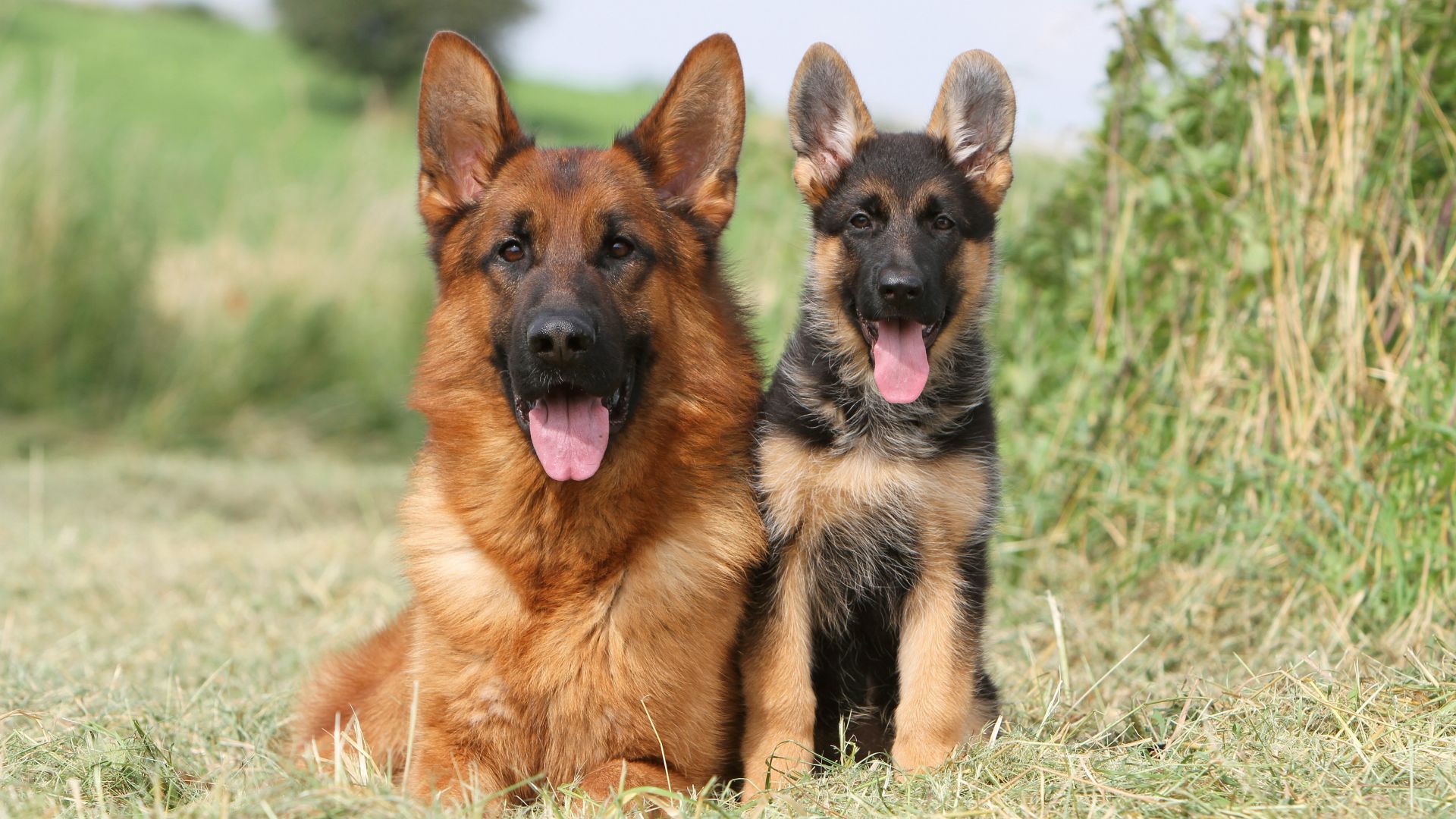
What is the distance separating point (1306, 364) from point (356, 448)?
24.9 feet

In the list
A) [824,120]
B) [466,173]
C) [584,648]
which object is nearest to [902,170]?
[824,120]

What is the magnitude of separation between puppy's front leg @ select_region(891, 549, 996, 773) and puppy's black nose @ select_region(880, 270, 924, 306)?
705 millimetres

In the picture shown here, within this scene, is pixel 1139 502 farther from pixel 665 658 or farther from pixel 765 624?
pixel 665 658

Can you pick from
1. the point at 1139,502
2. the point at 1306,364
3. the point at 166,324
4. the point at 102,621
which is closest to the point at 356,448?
the point at 166,324

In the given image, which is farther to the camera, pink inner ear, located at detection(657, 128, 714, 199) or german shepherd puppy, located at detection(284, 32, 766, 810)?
pink inner ear, located at detection(657, 128, 714, 199)

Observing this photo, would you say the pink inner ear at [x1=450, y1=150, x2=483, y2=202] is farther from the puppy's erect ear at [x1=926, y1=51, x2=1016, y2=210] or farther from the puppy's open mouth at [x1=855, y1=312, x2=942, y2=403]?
the puppy's erect ear at [x1=926, y1=51, x2=1016, y2=210]

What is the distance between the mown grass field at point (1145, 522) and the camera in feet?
9.91

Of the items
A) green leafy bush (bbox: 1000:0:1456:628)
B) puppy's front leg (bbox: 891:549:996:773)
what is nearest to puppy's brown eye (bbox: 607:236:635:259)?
puppy's front leg (bbox: 891:549:996:773)

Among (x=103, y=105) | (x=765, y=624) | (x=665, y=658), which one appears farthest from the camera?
(x=103, y=105)

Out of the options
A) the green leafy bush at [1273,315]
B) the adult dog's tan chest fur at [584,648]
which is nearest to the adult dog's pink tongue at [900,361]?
the adult dog's tan chest fur at [584,648]

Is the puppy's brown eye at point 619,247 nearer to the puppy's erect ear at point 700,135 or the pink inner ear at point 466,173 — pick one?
the puppy's erect ear at point 700,135

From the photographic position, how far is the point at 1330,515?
14.4ft

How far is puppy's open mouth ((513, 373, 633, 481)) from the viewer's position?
3.02 meters

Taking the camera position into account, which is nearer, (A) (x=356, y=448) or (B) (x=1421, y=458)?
(B) (x=1421, y=458)
